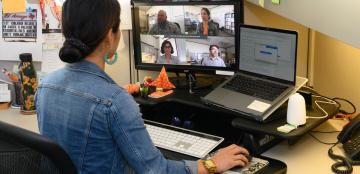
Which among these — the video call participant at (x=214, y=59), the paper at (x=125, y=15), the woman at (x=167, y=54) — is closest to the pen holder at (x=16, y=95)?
the paper at (x=125, y=15)

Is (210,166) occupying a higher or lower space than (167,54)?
lower

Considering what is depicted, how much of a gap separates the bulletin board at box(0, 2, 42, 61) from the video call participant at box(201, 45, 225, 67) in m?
0.81

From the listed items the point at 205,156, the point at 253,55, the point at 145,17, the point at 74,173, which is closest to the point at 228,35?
the point at 253,55

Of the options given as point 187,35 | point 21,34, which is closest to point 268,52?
point 187,35

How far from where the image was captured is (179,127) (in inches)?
74.0

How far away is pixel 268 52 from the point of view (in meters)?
1.82

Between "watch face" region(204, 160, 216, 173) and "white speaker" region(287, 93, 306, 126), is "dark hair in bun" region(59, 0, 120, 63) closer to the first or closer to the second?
"watch face" region(204, 160, 216, 173)

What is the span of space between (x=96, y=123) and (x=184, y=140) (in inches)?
23.0

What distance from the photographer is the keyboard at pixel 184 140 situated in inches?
65.8

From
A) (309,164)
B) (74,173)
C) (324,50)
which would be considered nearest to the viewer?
(74,173)

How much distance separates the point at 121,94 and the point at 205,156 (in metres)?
0.49

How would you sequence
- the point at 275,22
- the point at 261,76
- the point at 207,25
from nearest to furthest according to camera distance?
the point at 261,76, the point at 207,25, the point at 275,22

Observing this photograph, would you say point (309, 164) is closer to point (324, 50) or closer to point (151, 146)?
point (151, 146)

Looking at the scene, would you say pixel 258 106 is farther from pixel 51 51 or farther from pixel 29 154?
pixel 51 51
